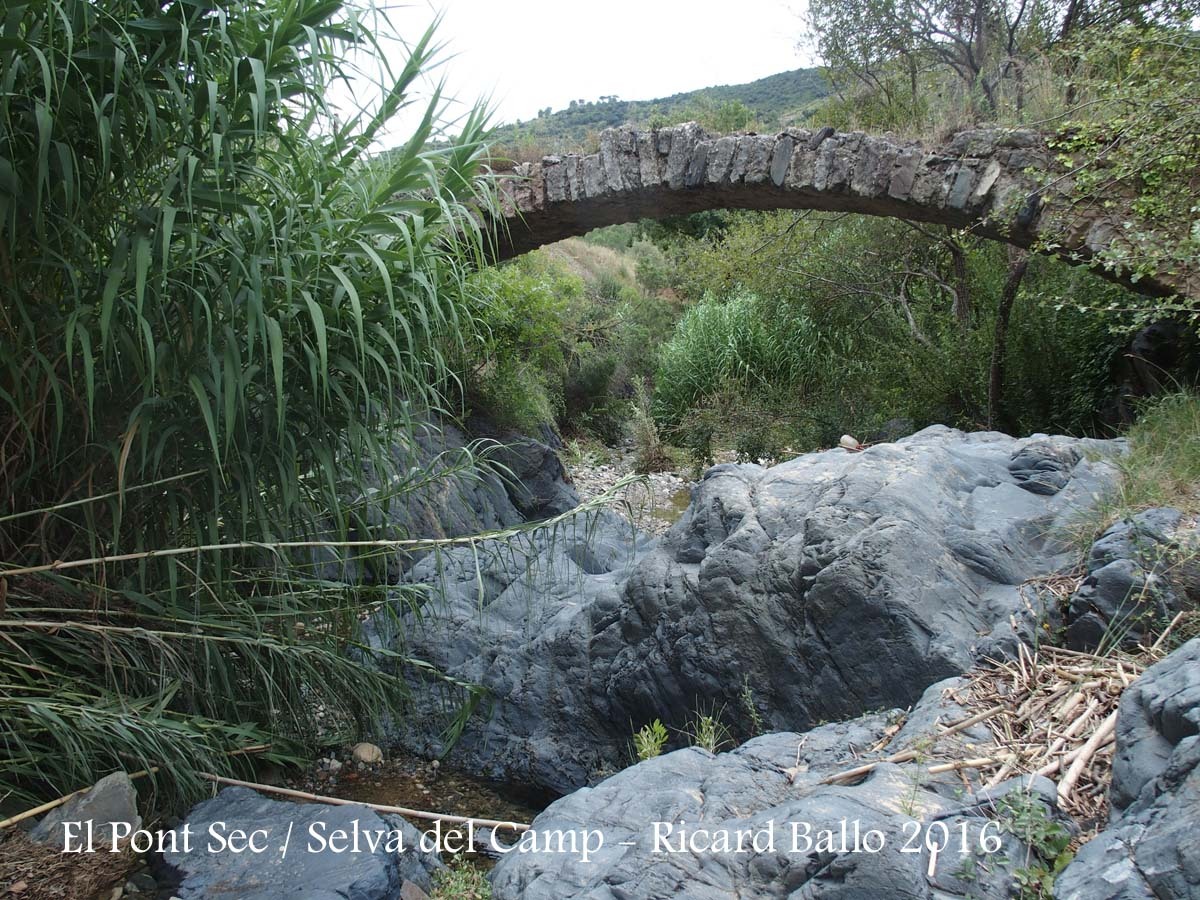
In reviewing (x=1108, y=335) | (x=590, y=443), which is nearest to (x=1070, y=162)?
(x=1108, y=335)

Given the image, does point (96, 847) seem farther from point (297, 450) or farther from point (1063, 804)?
A: point (1063, 804)

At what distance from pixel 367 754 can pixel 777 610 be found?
71.5 inches

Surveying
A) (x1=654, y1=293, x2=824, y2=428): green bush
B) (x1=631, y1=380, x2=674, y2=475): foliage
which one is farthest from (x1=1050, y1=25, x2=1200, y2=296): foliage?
(x1=654, y1=293, x2=824, y2=428): green bush

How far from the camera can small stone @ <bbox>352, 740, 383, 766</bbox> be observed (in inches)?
142

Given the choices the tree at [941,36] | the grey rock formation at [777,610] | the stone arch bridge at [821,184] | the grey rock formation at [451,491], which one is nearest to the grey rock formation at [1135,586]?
the grey rock formation at [777,610]

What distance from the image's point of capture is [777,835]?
172 centimetres

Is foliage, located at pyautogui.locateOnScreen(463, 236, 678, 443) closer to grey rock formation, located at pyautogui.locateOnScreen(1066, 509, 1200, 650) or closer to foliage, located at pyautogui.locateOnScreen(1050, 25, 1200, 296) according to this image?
grey rock formation, located at pyautogui.locateOnScreen(1066, 509, 1200, 650)

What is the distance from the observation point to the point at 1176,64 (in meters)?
4.97

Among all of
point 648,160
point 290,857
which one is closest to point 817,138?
point 648,160

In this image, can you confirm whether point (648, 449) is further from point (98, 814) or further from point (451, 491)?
point (98, 814)

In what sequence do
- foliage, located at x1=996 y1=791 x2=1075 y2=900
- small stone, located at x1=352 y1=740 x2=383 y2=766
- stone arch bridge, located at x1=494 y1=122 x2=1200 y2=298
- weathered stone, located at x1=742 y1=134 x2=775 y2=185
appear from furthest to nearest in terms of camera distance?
weathered stone, located at x1=742 y1=134 x2=775 y2=185
stone arch bridge, located at x1=494 y1=122 x2=1200 y2=298
small stone, located at x1=352 y1=740 x2=383 y2=766
foliage, located at x1=996 y1=791 x2=1075 y2=900

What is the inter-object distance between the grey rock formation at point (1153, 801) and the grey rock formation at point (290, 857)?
1.64 meters

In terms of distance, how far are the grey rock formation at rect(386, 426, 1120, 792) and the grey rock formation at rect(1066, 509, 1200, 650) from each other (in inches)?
6.8

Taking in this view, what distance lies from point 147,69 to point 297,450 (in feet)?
3.91
